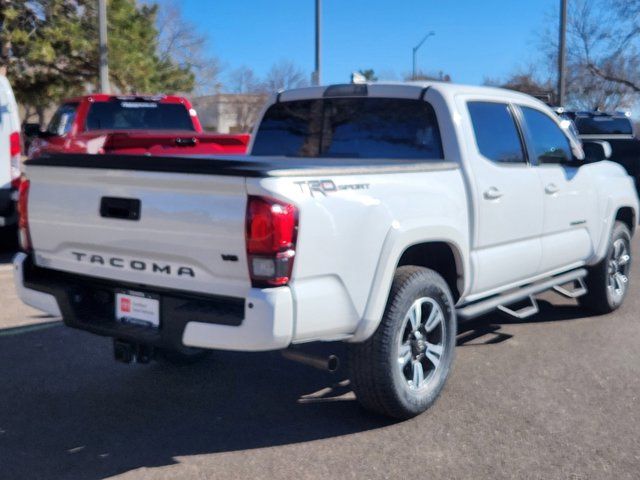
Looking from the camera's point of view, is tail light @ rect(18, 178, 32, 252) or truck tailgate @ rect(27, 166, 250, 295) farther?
Result: tail light @ rect(18, 178, 32, 252)

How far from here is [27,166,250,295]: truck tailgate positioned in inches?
144

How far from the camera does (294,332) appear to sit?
3.65m

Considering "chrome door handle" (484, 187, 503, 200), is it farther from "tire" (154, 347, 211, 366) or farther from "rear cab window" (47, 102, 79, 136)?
"rear cab window" (47, 102, 79, 136)

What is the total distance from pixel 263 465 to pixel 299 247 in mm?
1164

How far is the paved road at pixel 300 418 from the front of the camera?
3.94 m

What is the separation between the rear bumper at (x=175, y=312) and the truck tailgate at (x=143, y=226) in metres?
0.07

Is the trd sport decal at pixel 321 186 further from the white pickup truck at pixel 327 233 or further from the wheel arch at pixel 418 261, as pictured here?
the wheel arch at pixel 418 261

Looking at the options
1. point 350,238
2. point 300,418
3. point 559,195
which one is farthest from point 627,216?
point 350,238

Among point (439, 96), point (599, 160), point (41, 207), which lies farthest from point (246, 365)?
point (599, 160)

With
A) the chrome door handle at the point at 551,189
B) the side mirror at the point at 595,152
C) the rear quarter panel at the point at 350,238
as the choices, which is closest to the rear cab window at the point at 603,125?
the side mirror at the point at 595,152

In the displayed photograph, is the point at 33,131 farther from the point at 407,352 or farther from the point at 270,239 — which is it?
the point at 270,239

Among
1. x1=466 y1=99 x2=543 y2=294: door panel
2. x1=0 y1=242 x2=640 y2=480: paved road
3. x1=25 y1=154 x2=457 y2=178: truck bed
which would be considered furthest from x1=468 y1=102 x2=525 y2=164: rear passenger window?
x1=0 y1=242 x2=640 y2=480: paved road

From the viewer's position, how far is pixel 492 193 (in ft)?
16.6

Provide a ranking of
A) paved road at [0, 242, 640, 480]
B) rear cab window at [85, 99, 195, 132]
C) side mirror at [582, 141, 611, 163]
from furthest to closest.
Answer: rear cab window at [85, 99, 195, 132]
side mirror at [582, 141, 611, 163]
paved road at [0, 242, 640, 480]
